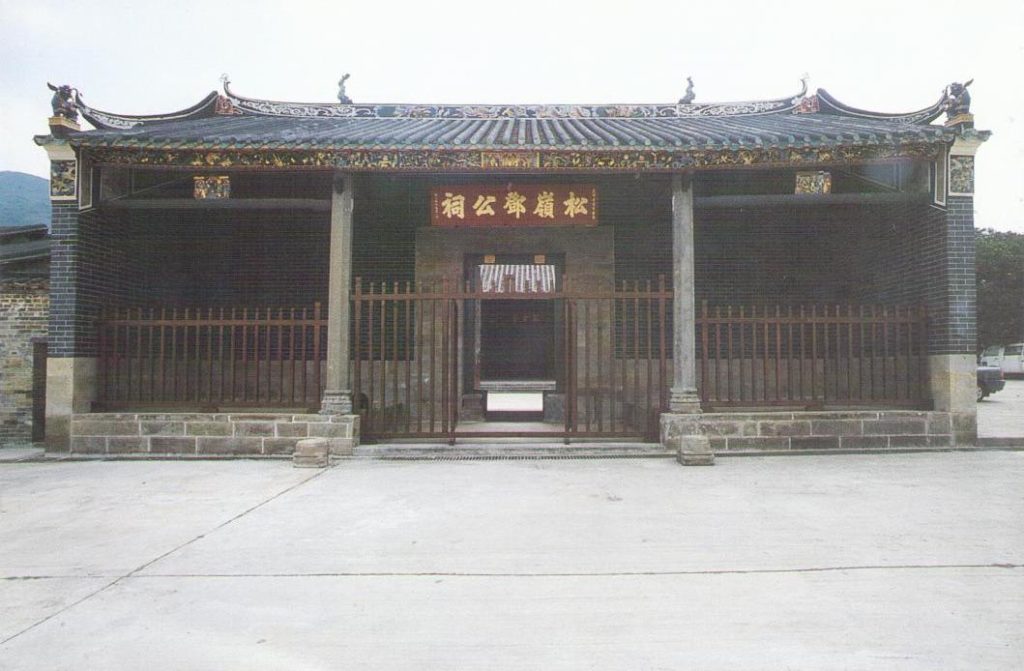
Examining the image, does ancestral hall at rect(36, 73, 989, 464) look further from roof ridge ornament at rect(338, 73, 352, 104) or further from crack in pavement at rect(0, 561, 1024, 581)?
crack in pavement at rect(0, 561, 1024, 581)

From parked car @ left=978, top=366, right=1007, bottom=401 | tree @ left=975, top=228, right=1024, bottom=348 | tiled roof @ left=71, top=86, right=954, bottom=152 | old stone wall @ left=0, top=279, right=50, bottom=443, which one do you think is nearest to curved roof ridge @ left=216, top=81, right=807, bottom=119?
tiled roof @ left=71, top=86, right=954, bottom=152

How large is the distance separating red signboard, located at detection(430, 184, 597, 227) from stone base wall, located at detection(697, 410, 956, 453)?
3.06 meters

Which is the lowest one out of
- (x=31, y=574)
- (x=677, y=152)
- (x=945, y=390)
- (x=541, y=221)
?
(x=31, y=574)

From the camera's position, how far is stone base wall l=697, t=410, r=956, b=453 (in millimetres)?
7277

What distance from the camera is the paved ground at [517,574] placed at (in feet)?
7.97

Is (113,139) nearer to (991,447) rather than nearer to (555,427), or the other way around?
(555,427)

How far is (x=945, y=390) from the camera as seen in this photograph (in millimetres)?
7477

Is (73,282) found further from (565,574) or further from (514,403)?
(514,403)

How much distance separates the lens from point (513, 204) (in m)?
8.38

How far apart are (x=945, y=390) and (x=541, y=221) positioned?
5061 mm

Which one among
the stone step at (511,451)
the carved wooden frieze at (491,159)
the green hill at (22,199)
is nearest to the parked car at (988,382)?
the carved wooden frieze at (491,159)

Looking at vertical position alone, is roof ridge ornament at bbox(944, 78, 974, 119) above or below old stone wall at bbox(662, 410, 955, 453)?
above

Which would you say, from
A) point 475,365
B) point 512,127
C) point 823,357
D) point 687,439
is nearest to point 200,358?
point 475,365

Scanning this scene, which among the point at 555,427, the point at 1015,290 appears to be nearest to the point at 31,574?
the point at 555,427
